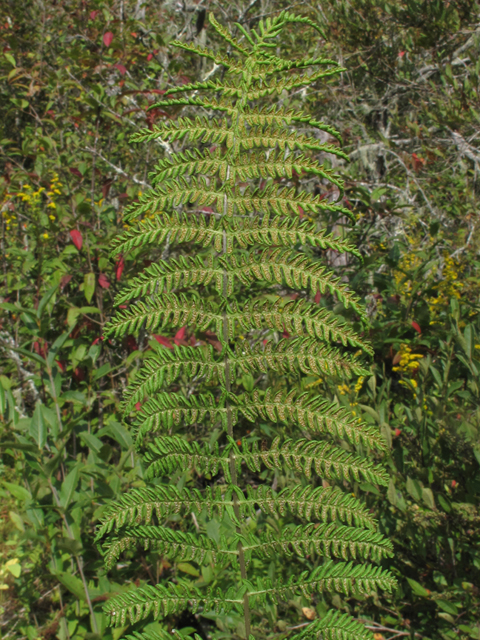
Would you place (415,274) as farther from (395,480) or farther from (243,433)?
(243,433)

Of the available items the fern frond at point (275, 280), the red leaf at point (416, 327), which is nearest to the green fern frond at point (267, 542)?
the fern frond at point (275, 280)

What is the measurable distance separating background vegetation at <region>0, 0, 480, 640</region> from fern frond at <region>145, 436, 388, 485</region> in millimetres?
692

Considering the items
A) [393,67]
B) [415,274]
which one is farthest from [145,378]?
[393,67]

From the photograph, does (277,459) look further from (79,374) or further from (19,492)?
(79,374)

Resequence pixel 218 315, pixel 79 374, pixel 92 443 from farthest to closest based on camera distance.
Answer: pixel 79 374 → pixel 92 443 → pixel 218 315

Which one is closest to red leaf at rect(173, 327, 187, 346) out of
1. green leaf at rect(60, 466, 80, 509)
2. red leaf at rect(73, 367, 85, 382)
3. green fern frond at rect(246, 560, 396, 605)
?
red leaf at rect(73, 367, 85, 382)

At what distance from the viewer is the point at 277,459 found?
1.22 metres

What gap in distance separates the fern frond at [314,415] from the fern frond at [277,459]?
0.05 m

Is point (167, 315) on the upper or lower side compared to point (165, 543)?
upper

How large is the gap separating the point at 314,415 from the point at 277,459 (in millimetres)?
150

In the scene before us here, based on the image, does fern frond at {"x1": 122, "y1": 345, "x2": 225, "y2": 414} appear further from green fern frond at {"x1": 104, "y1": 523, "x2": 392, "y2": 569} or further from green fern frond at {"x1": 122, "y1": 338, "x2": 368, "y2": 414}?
green fern frond at {"x1": 104, "y1": 523, "x2": 392, "y2": 569}

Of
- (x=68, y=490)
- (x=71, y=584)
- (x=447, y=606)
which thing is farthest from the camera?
(x=68, y=490)

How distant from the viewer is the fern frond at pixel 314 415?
118 centimetres

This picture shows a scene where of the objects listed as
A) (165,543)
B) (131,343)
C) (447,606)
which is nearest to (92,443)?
(131,343)
